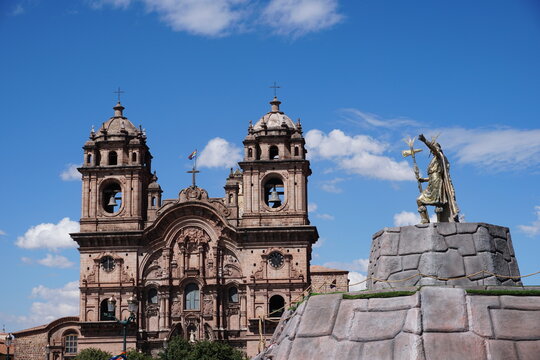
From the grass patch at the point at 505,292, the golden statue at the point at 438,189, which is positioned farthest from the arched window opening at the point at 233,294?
the grass patch at the point at 505,292

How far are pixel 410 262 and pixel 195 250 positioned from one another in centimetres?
3541

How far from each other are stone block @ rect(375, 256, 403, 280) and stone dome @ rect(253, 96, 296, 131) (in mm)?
35349

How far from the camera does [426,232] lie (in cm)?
2867

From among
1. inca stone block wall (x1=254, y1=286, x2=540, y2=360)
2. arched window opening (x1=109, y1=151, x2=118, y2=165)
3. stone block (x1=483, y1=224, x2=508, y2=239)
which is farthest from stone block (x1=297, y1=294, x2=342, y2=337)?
arched window opening (x1=109, y1=151, x2=118, y2=165)

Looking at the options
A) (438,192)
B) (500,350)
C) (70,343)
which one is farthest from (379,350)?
(70,343)

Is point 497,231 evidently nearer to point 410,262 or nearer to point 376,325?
point 410,262

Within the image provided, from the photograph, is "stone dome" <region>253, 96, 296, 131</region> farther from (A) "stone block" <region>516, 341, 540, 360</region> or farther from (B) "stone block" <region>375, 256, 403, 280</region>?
(A) "stone block" <region>516, 341, 540, 360</region>

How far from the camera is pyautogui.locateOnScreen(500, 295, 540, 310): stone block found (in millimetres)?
24812

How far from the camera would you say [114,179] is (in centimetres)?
6425

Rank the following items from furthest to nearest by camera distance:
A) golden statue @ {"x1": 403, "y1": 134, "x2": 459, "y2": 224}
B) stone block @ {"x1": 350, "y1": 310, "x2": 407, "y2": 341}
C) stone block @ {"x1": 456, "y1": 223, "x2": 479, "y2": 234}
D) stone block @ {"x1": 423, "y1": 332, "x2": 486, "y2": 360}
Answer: golden statue @ {"x1": 403, "y1": 134, "x2": 459, "y2": 224} → stone block @ {"x1": 456, "y1": 223, "x2": 479, "y2": 234} → stone block @ {"x1": 350, "y1": 310, "x2": 407, "y2": 341} → stone block @ {"x1": 423, "y1": 332, "x2": 486, "y2": 360}

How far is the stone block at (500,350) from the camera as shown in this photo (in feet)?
76.4

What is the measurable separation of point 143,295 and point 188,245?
443 centimetres

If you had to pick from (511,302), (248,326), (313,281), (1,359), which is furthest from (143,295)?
(511,302)

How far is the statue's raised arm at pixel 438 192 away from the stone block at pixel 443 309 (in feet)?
16.8
